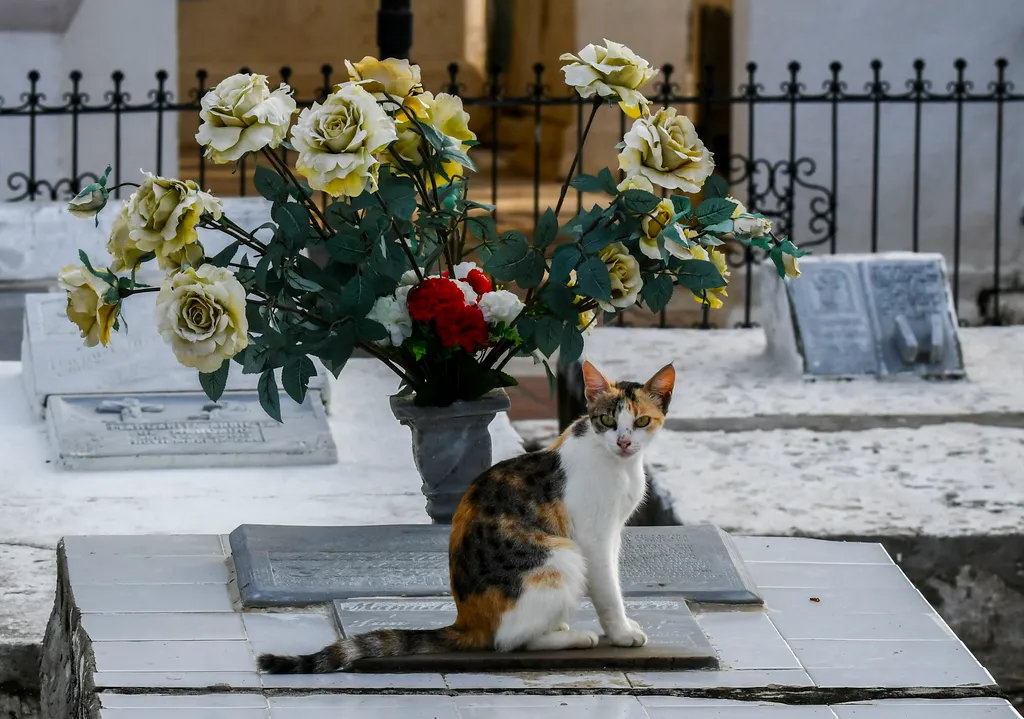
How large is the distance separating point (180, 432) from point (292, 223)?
2525mm

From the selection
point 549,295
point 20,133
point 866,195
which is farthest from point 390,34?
point 549,295

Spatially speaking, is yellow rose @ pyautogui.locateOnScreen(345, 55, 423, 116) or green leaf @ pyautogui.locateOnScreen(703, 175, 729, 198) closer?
green leaf @ pyautogui.locateOnScreen(703, 175, 729, 198)

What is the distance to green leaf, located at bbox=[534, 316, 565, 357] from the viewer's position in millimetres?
3547

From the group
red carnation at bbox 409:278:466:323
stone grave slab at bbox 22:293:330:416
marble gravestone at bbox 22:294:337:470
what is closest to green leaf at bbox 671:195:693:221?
red carnation at bbox 409:278:466:323

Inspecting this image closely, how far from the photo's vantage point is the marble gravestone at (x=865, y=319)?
7031mm

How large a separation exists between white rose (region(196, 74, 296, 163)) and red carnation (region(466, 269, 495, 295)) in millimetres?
531

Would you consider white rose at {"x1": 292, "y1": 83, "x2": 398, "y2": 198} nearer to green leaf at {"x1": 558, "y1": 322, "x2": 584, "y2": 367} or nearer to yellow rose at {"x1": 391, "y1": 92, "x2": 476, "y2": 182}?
yellow rose at {"x1": 391, "y1": 92, "x2": 476, "y2": 182}

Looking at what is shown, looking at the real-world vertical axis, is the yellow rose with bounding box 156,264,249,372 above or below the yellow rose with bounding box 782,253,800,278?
below

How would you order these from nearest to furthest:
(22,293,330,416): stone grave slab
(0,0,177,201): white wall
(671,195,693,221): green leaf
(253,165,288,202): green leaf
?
(671,195,693,221): green leaf < (253,165,288,202): green leaf < (22,293,330,416): stone grave slab < (0,0,177,201): white wall

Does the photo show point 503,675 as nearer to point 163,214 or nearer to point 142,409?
point 163,214

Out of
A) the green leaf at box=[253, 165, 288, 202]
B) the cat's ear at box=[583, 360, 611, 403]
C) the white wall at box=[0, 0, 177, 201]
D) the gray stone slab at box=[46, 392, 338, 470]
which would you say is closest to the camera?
the cat's ear at box=[583, 360, 611, 403]

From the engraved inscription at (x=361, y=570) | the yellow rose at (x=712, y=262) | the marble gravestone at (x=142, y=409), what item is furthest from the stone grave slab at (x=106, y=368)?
the yellow rose at (x=712, y=262)

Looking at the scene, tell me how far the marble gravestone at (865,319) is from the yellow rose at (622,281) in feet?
12.1

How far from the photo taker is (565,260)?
3412 mm
